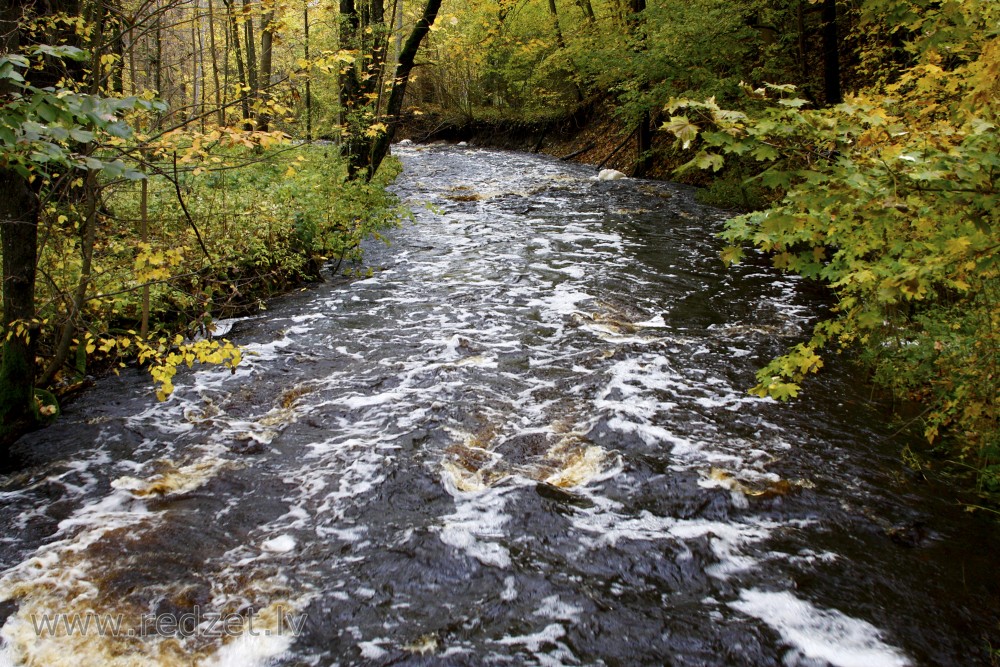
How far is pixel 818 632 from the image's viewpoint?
3.26 metres

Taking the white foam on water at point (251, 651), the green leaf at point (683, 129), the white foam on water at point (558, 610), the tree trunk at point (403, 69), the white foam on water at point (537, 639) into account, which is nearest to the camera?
the green leaf at point (683, 129)

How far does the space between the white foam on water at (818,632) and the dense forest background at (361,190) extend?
1.26m

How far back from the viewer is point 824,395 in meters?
5.71

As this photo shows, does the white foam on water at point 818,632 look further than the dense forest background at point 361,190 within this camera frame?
Yes

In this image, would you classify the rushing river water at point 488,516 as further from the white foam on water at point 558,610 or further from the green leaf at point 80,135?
the green leaf at point 80,135

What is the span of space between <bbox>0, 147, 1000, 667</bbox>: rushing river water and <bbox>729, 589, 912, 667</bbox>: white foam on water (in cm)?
1

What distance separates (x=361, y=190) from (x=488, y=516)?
8.88 m

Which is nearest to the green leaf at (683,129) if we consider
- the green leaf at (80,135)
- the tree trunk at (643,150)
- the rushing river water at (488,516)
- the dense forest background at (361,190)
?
the dense forest background at (361,190)

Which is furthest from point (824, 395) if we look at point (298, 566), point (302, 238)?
point (302, 238)

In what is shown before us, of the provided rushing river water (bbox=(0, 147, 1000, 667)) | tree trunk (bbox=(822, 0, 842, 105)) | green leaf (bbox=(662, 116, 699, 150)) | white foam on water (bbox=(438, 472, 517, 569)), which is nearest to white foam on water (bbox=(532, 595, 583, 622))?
rushing river water (bbox=(0, 147, 1000, 667))

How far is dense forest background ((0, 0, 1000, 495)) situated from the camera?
2.88 metres

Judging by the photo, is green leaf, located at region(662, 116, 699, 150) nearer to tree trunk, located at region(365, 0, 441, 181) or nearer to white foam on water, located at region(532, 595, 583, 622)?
white foam on water, located at region(532, 595, 583, 622)

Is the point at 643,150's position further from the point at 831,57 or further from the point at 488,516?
the point at 488,516

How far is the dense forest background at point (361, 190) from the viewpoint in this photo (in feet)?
9.43
